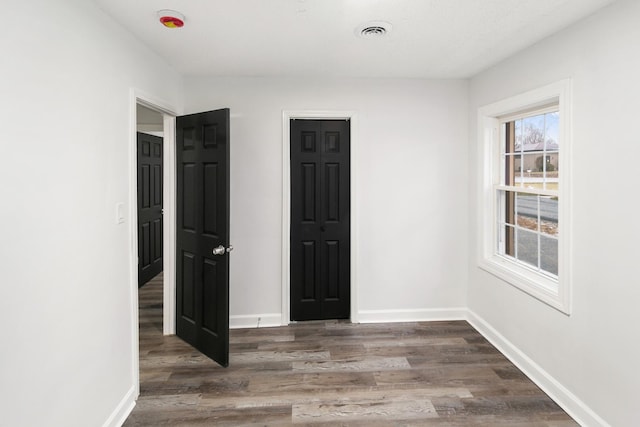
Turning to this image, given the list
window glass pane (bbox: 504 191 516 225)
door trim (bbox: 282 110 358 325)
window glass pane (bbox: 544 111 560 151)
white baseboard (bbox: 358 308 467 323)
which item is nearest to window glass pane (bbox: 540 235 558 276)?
window glass pane (bbox: 504 191 516 225)

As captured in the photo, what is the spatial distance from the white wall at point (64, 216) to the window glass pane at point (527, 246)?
3051 mm

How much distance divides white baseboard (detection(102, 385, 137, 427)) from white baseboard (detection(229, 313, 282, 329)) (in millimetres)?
1229

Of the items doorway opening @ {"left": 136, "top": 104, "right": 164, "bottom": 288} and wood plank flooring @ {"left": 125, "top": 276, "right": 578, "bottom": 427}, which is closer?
wood plank flooring @ {"left": 125, "top": 276, "right": 578, "bottom": 427}

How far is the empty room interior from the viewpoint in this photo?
1653mm

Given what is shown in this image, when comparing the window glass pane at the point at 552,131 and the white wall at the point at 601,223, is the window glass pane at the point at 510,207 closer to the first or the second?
the window glass pane at the point at 552,131

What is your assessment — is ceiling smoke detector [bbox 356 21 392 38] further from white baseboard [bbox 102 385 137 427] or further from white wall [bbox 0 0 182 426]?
white baseboard [bbox 102 385 137 427]

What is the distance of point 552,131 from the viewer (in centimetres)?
258

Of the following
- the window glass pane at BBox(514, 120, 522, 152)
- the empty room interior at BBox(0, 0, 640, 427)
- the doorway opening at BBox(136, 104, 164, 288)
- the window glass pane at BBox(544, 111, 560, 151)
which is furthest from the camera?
the doorway opening at BBox(136, 104, 164, 288)

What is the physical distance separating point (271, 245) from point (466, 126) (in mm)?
2330

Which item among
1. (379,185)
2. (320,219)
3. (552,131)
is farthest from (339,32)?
(320,219)

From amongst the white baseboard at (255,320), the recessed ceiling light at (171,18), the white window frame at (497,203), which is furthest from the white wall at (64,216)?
the white window frame at (497,203)

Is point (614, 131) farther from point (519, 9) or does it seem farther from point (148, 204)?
point (148, 204)

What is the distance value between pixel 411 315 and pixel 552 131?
83.4 inches

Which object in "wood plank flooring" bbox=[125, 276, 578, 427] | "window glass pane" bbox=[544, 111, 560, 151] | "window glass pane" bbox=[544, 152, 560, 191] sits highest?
"window glass pane" bbox=[544, 111, 560, 151]
